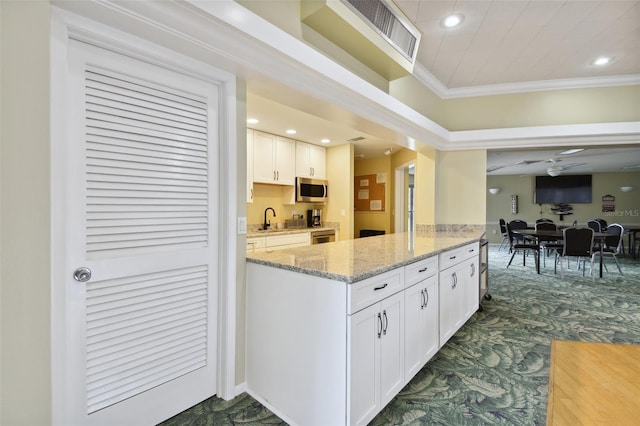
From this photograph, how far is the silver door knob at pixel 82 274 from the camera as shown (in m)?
1.42

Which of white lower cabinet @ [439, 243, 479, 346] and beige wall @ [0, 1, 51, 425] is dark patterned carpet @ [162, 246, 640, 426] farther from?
beige wall @ [0, 1, 51, 425]

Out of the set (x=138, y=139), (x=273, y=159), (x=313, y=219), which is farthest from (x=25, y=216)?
(x=313, y=219)

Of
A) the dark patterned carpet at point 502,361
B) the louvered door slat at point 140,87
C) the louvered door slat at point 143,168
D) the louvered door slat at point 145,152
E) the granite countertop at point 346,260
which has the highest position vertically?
the louvered door slat at point 140,87

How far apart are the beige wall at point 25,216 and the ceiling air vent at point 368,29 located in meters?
1.50

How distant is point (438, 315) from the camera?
8.17 ft

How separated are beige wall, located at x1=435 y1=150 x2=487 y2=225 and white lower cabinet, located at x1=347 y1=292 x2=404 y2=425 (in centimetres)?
305

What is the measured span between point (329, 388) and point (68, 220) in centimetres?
145

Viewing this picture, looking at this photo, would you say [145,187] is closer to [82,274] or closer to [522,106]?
[82,274]

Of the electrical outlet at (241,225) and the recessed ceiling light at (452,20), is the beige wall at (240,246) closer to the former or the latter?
the electrical outlet at (241,225)

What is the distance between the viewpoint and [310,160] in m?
5.86

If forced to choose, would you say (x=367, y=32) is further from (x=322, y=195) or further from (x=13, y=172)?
(x=322, y=195)

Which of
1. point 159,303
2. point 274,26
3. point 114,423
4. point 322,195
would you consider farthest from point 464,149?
point 114,423

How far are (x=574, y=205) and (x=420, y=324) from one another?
11.7 meters

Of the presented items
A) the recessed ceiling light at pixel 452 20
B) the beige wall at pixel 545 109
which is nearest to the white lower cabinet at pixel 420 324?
the recessed ceiling light at pixel 452 20
